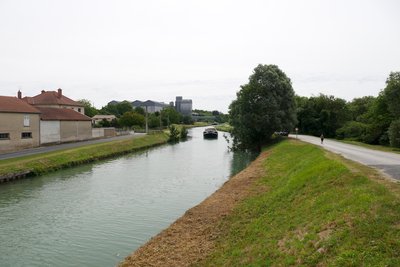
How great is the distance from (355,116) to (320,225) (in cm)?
7041

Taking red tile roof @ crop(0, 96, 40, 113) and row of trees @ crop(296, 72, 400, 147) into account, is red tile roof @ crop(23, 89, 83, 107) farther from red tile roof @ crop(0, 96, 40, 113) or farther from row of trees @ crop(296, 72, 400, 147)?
row of trees @ crop(296, 72, 400, 147)

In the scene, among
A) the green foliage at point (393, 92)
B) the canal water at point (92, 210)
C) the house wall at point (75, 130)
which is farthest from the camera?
the house wall at point (75, 130)

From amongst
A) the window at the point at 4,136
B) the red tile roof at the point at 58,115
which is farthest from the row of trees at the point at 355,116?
the window at the point at 4,136

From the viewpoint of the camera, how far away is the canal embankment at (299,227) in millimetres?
9555

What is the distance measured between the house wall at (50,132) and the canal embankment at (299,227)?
1450 inches

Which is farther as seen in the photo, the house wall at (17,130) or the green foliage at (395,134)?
the house wall at (17,130)

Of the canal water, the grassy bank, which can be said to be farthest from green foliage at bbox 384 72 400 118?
the grassy bank

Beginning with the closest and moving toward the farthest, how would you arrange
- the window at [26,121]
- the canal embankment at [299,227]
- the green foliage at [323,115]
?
the canal embankment at [299,227]
the window at [26,121]
the green foliage at [323,115]

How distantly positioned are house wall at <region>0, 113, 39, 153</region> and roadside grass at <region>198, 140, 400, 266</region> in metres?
34.0

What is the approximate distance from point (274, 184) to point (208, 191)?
5889 mm

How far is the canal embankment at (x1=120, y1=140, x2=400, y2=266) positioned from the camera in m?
Result: 9.55

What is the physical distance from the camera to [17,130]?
4366 centimetres

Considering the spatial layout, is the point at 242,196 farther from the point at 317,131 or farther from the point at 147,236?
the point at 317,131

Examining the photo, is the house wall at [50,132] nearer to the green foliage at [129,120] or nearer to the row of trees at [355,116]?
the row of trees at [355,116]
